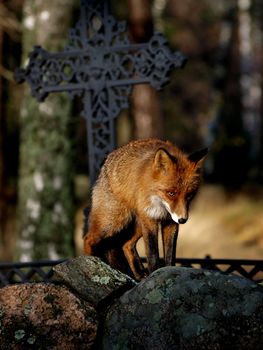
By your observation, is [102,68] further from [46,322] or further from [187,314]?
[187,314]

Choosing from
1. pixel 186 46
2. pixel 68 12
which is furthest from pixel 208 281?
pixel 186 46

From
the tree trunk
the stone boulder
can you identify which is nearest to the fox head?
the stone boulder

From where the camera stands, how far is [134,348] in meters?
5.23

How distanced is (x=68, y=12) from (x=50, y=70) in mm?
3198

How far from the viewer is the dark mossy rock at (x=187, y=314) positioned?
196 inches

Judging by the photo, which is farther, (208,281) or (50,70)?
(50,70)

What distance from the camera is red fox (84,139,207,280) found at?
6.25m

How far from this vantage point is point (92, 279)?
18.6 feet

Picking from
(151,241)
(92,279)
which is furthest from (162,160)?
(92,279)

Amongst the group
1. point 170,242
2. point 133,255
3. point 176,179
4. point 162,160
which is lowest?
point 133,255

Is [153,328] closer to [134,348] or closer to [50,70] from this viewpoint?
[134,348]

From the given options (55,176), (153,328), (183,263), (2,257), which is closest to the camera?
(153,328)

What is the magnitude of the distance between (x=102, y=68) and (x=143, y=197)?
9.76ft

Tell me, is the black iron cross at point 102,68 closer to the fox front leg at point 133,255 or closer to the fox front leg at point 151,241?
the fox front leg at point 133,255
